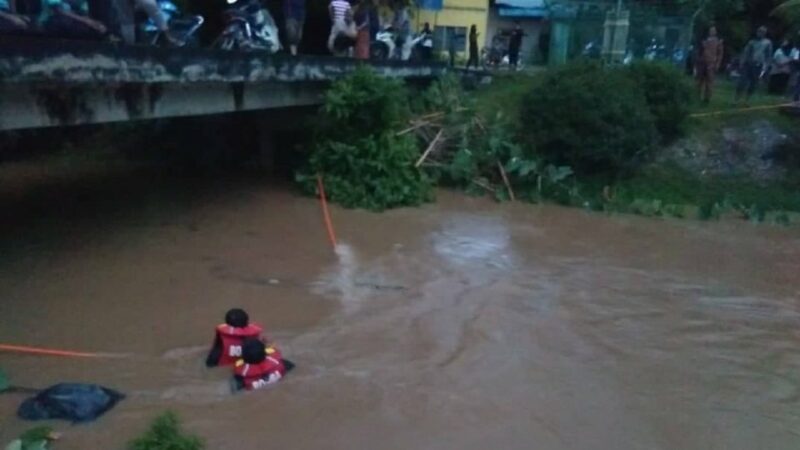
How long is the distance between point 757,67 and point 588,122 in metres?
7.41

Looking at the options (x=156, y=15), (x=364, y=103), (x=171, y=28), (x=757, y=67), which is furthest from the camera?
(x=757, y=67)

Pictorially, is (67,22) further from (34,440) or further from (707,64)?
(707,64)

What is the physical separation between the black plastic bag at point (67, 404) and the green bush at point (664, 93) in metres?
15.5

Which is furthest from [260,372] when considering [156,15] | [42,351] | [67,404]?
[156,15]

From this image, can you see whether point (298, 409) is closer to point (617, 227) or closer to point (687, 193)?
point (617, 227)

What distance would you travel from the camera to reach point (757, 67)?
24000 millimetres

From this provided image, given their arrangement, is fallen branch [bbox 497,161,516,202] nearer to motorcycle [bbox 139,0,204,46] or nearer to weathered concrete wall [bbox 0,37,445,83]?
weathered concrete wall [bbox 0,37,445,83]

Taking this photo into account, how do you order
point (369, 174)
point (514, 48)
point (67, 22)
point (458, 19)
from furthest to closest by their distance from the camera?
point (458, 19) < point (514, 48) < point (369, 174) < point (67, 22)

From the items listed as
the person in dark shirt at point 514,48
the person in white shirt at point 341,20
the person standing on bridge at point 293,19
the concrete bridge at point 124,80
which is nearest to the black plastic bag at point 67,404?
the concrete bridge at point 124,80

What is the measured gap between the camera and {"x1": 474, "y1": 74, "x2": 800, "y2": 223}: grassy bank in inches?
729

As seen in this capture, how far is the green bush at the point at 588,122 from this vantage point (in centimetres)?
1898

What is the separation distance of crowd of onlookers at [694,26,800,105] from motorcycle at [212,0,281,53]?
11961 millimetres

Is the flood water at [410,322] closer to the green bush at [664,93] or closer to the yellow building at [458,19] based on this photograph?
the green bush at [664,93]

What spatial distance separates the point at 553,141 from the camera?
1925 cm
